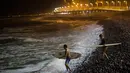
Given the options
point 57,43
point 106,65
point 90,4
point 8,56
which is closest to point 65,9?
point 90,4

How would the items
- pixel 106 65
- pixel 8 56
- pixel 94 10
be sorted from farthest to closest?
1. pixel 94 10
2. pixel 8 56
3. pixel 106 65

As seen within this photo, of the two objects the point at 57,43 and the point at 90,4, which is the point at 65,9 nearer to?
the point at 90,4

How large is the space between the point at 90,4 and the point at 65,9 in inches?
1151

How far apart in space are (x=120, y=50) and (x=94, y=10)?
3937 inches

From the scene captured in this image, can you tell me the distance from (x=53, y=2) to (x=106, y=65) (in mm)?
166706

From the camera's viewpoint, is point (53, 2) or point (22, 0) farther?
point (53, 2)

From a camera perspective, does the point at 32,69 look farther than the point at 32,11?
No

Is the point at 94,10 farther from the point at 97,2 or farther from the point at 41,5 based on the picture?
the point at 41,5

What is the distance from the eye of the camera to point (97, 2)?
16362 centimetres

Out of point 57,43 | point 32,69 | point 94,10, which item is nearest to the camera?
point 32,69

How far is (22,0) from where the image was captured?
17112 centimetres

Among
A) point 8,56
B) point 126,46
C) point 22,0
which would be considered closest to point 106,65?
point 126,46

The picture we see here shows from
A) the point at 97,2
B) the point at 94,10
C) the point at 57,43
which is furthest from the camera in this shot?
the point at 97,2

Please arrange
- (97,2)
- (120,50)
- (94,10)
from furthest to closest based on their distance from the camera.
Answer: (97,2), (94,10), (120,50)
